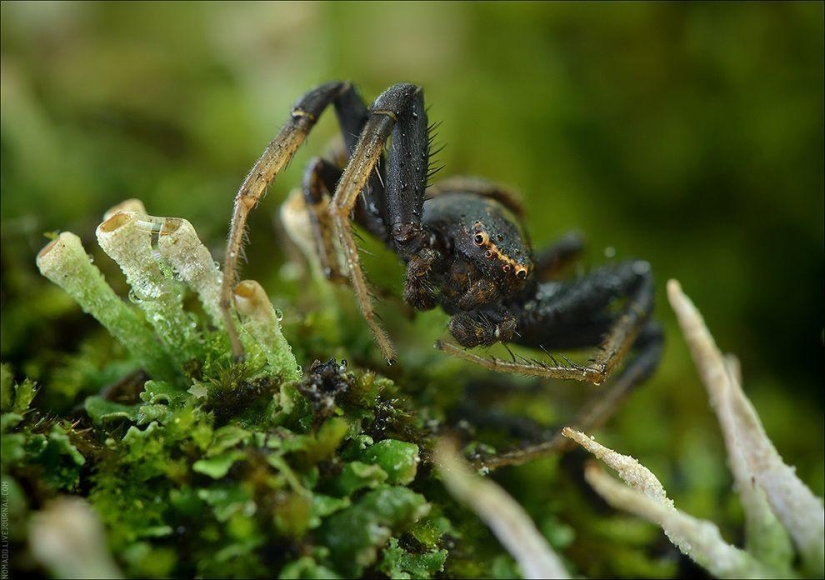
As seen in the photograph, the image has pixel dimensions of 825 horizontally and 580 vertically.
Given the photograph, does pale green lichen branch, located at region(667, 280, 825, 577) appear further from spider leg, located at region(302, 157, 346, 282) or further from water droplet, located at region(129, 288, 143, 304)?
water droplet, located at region(129, 288, 143, 304)

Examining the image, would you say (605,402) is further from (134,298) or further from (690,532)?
(134,298)

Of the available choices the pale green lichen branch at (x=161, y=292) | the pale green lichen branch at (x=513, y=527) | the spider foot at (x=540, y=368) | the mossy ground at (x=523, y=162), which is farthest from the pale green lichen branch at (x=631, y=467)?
the pale green lichen branch at (x=161, y=292)

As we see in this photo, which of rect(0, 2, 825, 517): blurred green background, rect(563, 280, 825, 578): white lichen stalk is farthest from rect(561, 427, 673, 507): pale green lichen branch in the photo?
rect(0, 2, 825, 517): blurred green background

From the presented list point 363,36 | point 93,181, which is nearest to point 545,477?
point 93,181

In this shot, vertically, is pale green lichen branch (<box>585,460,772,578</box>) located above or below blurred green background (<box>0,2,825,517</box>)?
below

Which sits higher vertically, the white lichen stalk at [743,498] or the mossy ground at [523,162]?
the mossy ground at [523,162]

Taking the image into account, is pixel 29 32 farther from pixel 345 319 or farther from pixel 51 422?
pixel 51 422

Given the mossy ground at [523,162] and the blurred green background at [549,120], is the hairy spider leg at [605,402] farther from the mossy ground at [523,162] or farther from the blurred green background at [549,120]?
the blurred green background at [549,120]
